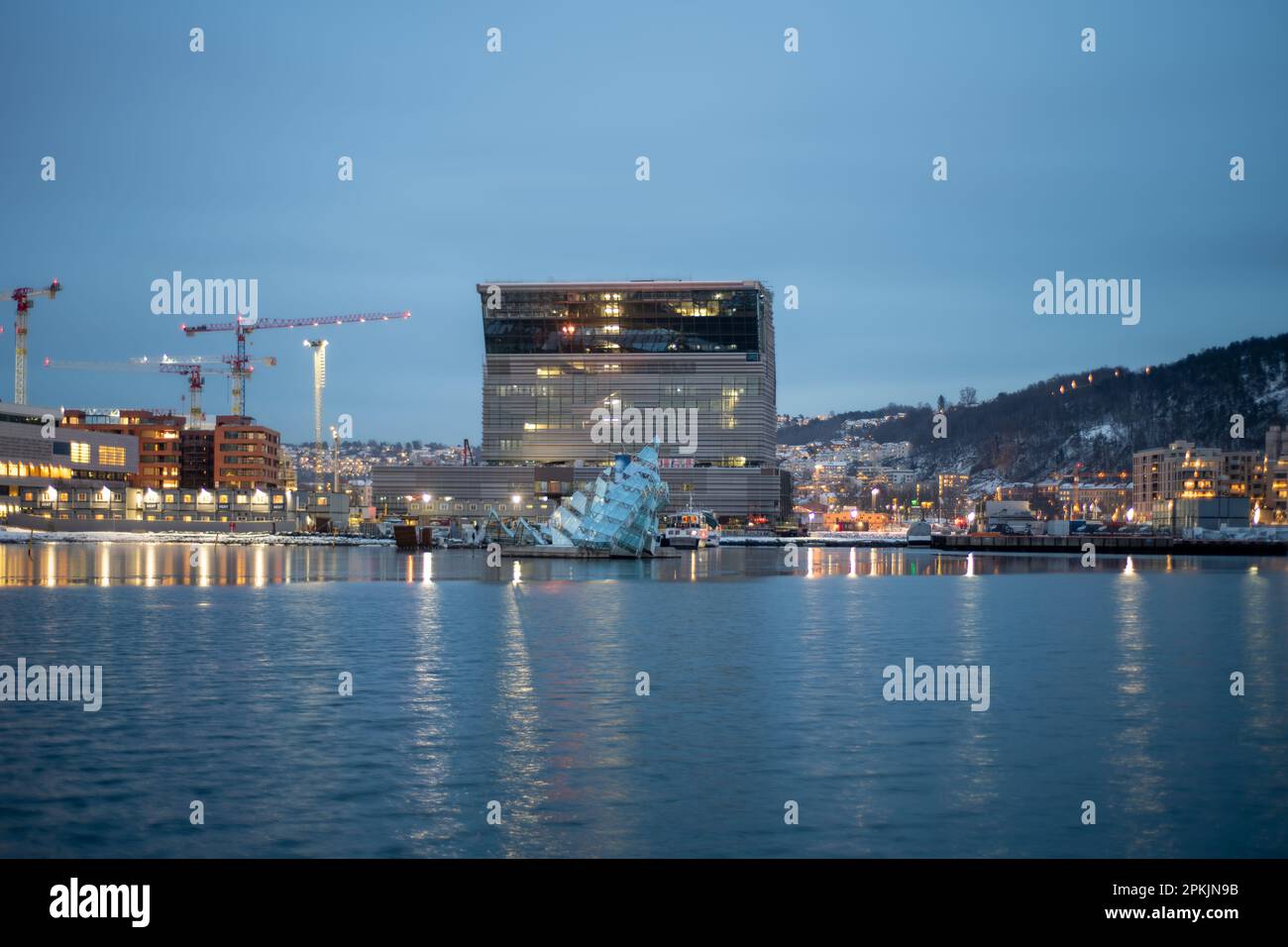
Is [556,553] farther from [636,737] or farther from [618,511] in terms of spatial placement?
[636,737]

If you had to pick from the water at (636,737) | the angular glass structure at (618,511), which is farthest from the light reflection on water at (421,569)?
the water at (636,737)

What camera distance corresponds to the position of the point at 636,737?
27.3m

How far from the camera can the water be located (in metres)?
19.8

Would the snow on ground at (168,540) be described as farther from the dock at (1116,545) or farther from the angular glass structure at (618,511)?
the dock at (1116,545)

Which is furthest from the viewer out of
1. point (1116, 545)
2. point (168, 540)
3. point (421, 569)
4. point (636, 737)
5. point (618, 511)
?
point (168, 540)

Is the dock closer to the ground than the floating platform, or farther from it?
closer to the ground

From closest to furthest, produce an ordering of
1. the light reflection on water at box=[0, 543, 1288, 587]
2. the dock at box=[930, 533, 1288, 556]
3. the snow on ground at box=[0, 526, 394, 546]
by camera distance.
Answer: the light reflection on water at box=[0, 543, 1288, 587] → the dock at box=[930, 533, 1288, 556] → the snow on ground at box=[0, 526, 394, 546]

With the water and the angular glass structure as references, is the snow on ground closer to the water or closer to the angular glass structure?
the angular glass structure

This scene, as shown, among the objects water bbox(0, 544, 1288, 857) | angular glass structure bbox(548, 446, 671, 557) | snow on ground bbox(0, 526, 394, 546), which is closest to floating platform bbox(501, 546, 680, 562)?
angular glass structure bbox(548, 446, 671, 557)

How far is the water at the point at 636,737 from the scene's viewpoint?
780 inches

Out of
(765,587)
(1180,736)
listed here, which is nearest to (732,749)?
(1180,736)

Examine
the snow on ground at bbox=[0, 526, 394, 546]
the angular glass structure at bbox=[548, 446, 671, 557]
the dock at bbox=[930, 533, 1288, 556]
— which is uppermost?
the angular glass structure at bbox=[548, 446, 671, 557]

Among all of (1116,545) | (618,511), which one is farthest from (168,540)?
(1116,545)
